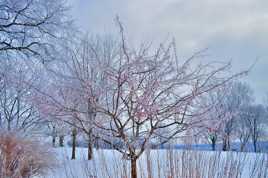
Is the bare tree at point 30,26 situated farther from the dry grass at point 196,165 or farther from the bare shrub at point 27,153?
the dry grass at point 196,165

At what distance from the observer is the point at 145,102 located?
3986 millimetres

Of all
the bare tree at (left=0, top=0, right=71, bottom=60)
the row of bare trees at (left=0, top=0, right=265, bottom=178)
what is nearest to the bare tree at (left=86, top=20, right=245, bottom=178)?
the row of bare trees at (left=0, top=0, right=265, bottom=178)

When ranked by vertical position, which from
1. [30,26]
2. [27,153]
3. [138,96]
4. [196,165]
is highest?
[30,26]

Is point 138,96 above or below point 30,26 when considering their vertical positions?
below

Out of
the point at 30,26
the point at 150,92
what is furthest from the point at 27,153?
the point at 30,26

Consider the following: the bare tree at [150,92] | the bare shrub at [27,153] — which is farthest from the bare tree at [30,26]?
the bare tree at [150,92]

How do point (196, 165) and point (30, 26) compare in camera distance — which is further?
point (30, 26)

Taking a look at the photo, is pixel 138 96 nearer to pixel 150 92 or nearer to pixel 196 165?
pixel 150 92

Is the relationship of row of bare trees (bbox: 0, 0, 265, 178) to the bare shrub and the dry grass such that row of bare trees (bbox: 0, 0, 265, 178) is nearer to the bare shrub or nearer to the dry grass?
the dry grass

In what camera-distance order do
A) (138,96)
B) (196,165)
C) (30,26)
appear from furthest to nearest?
(30,26), (138,96), (196,165)

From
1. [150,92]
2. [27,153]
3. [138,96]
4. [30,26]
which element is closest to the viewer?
[150,92]

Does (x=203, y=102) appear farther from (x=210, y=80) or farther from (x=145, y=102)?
(x=145, y=102)

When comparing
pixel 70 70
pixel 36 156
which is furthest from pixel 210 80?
pixel 36 156

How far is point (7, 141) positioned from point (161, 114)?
12.1ft
